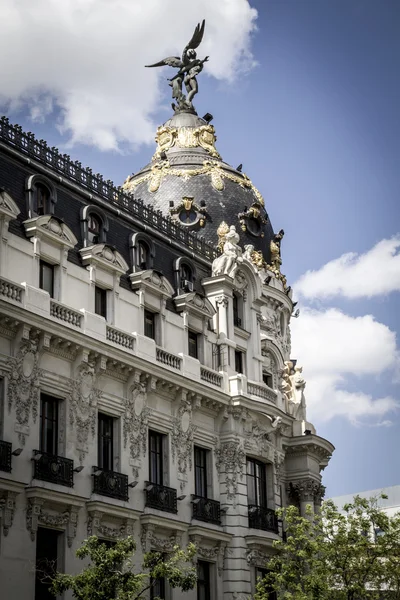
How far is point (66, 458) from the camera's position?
1436 inches

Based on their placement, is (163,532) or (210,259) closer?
(163,532)

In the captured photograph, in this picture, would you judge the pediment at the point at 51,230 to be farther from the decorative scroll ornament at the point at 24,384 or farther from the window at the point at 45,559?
the window at the point at 45,559

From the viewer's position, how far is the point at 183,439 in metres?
42.5

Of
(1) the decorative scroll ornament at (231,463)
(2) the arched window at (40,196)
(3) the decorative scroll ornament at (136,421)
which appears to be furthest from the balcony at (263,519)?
(2) the arched window at (40,196)

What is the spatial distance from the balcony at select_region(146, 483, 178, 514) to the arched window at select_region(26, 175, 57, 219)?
33.2 feet

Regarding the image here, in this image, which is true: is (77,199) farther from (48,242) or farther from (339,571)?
(339,571)

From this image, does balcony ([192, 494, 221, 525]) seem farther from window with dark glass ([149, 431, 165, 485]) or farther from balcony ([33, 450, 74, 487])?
balcony ([33, 450, 74, 487])

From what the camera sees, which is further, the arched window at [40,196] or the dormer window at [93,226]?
the dormer window at [93,226]

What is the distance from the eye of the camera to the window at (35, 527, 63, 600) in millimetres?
34750

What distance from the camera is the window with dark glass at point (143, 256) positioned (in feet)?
144

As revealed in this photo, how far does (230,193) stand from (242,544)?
59.6 ft

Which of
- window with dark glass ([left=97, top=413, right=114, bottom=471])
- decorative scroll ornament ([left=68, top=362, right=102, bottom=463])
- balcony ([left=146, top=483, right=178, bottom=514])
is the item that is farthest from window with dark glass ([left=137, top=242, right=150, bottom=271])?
balcony ([left=146, top=483, right=178, bottom=514])

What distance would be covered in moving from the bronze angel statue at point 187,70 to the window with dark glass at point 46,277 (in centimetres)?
2223

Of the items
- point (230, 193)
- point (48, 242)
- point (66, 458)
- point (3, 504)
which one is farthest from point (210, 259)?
point (3, 504)
